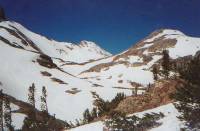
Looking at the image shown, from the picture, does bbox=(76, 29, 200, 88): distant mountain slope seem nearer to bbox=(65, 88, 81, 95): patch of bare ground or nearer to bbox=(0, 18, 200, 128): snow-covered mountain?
bbox=(0, 18, 200, 128): snow-covered mountain

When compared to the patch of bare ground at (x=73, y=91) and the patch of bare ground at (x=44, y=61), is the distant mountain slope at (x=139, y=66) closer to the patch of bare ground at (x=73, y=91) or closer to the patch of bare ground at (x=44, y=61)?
the patch of bare ground at (x=44, y=61)

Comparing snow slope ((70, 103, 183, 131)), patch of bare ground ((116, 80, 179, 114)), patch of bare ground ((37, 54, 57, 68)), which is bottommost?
snow slope ((70, 103, 183, 131))

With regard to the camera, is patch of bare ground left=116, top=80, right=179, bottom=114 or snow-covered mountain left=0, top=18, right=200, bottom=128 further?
snow-covered mountain left=0, top=18, right=200, bottom=128

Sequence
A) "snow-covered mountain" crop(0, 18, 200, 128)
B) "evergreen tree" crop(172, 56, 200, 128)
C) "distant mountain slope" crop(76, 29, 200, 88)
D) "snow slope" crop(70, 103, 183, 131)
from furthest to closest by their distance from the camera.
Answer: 1. "distant mountain slope" crop(76, 29, 200, 88)
2. "snow-covered mountain" crop(0, 18, 200, 128)
3. "snow slope" crop(70, 103, 183, 131)
4. "evergreen tree" crop(172, 56, 200, 128)

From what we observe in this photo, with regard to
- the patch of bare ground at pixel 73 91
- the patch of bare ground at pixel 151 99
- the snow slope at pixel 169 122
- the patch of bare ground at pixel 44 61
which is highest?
the patch of bare ground at pixel 44 61

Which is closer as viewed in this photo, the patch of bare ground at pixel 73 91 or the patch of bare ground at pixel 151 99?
the patch of bare ground at pixel 151 99

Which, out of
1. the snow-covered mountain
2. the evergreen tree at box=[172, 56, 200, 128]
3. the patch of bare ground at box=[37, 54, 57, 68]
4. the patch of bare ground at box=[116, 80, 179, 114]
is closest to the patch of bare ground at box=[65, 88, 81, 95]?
the snow-covered mountain

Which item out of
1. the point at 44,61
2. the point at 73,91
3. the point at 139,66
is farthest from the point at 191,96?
the point at 139,66

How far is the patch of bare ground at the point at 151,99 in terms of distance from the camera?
25203 mm

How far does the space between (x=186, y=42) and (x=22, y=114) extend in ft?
433

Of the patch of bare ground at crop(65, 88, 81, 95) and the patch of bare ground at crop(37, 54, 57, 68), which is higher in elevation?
the patch of bare ground at crop(37, 54, 57, 68)

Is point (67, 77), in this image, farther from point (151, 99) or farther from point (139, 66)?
point (151, 99)

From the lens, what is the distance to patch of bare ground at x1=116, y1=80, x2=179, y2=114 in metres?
25.2

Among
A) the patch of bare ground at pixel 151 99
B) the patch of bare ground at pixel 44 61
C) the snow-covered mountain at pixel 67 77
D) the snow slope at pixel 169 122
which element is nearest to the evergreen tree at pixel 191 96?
the snow slope at pixel 169 122
